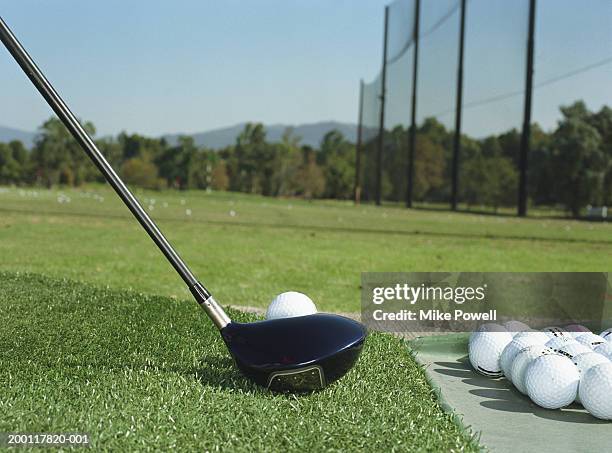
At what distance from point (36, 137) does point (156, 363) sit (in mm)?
56148

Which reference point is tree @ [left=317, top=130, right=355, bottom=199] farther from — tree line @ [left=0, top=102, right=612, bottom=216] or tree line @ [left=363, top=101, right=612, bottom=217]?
tree line @ [left=363, top=101, right=612, bottom=217]

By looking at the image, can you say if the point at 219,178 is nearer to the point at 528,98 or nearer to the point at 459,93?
the point at 459,93

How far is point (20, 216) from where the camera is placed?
1520 centimetres

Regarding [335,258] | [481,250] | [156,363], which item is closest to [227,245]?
[335,258]

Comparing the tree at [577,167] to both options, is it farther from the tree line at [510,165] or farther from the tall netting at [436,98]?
the tall netting at [436,98]

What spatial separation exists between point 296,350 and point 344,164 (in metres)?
45.9

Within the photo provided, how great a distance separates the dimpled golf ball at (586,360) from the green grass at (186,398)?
0.67m

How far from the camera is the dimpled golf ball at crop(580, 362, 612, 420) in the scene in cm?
291

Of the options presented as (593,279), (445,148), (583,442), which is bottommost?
(583,442)

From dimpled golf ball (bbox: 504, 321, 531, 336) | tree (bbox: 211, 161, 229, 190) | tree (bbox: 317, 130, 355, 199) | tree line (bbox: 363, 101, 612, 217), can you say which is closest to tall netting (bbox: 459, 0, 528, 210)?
tree line (bbox: 363, 101, 612, 217)

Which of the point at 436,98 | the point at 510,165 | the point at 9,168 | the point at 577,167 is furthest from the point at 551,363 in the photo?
the point at 9,168

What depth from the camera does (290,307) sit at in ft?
12.2

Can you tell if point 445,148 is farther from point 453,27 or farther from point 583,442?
point 583,442

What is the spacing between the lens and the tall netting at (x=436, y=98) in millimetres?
20706
